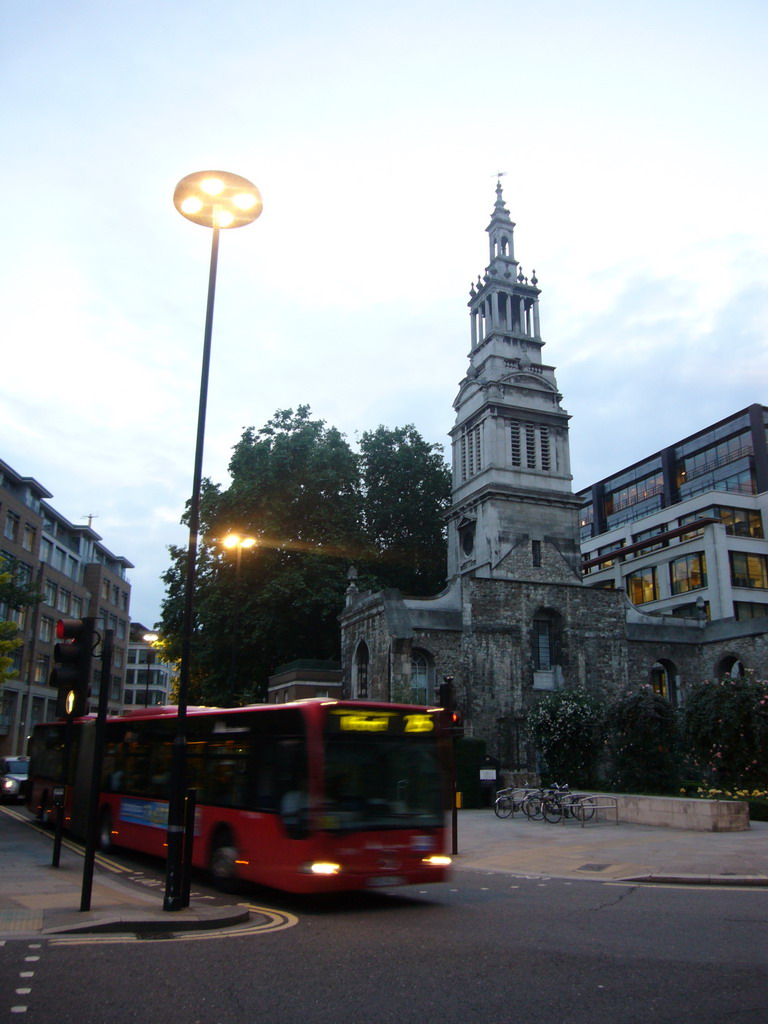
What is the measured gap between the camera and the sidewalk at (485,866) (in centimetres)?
866

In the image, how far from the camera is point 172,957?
725cm

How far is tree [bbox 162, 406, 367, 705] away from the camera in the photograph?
138 ft

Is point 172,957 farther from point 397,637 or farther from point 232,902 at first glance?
point 397,637

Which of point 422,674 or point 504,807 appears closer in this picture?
point 504,807

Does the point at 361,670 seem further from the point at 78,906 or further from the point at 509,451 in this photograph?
the point at 78,906

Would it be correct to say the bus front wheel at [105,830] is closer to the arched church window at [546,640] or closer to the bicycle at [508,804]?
the bicycle at [508,804]

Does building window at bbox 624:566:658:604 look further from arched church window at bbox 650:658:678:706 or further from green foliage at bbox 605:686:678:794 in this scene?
green foliage at bbox 605:686:678:794

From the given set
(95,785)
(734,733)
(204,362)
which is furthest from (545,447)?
(95,785)

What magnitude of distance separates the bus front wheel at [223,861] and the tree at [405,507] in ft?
119

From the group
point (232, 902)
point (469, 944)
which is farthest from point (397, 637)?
point (469, 944)

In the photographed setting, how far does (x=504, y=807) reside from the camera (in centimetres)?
2395

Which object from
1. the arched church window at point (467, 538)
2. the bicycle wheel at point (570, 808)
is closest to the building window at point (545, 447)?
the arched church window at point (467, 538)

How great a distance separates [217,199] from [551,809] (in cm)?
1770

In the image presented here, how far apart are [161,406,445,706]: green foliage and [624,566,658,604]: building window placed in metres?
21.0
